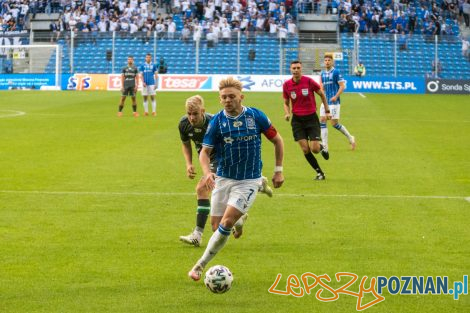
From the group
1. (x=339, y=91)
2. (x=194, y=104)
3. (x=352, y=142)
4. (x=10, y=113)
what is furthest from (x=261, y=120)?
(x=10, y=113)

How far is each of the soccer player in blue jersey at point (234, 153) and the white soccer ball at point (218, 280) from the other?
23.0 inches

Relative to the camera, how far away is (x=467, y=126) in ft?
101

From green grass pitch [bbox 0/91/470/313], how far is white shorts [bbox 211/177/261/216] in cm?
72

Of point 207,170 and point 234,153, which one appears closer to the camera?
point 207,170

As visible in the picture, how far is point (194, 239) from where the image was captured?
35.7 ft

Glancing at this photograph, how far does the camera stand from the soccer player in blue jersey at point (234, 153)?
9.01m

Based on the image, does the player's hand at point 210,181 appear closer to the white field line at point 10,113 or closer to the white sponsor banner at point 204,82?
the white field line at point 10,113

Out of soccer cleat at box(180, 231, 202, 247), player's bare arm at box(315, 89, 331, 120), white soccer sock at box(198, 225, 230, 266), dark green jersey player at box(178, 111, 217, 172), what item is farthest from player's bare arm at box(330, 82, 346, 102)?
white soccer sock at box(198, 225, 230, 266)

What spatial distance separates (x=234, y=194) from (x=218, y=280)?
113cm

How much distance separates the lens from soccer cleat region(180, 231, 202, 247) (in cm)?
1088

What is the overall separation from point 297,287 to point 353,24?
5345 centimetres

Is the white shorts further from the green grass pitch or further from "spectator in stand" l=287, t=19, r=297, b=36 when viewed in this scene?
"spectator in stand" l=287, t=19, r=297, b=36

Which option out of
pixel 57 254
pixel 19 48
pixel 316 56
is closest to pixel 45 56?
pixel 19 48

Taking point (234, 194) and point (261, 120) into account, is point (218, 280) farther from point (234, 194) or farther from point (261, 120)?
point (261, 120)
